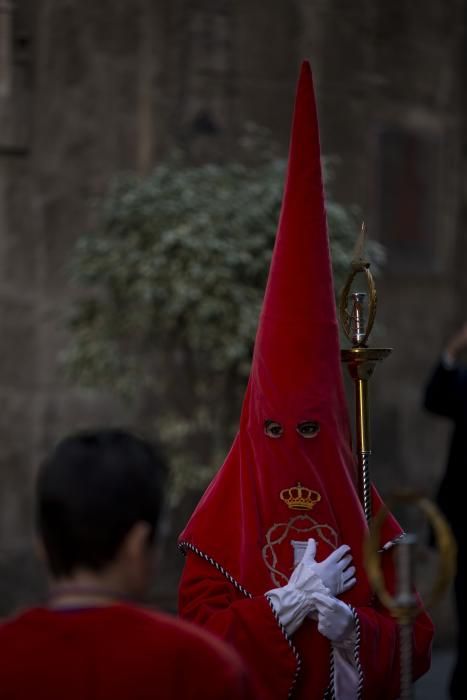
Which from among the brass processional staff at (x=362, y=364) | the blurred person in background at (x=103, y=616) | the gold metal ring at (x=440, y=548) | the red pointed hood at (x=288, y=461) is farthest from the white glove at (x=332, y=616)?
the blurred person in background at (x=103, y=616)

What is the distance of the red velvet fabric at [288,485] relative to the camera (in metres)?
3.53

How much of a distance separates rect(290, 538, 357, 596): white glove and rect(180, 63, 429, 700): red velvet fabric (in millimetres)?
41

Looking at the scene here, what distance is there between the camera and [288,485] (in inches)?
142

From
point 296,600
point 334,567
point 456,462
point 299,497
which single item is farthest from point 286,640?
point 456,462

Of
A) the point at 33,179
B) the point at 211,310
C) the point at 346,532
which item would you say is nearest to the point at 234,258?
the point at 211,310

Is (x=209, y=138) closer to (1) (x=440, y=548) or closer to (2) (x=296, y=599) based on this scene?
(2) (x=296, y=599)

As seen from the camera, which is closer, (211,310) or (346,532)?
(346,532)

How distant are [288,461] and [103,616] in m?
1.53

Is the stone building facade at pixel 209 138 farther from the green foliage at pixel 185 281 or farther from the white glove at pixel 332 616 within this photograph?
the white glove at pixel 332 616

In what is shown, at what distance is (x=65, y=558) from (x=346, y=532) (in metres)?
1.59

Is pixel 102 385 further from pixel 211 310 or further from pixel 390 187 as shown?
pixel 390 187

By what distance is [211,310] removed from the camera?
7.40 meters

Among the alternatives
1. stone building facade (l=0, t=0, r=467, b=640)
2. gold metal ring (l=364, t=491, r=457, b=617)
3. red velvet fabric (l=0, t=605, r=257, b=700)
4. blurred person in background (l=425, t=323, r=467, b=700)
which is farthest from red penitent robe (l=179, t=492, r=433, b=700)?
stone building facade (l=0, t=0, r=467, b=640)

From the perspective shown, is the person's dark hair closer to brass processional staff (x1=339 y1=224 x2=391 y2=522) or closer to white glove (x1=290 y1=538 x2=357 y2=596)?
white glove (x1=290 y1=538 x2=357 y2=596)
